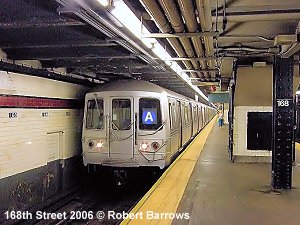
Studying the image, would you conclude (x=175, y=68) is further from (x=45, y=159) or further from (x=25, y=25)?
(x=25, y=25)

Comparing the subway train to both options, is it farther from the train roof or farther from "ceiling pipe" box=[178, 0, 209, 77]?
"ceiling pipe" box=[178, 0, 209, 77]

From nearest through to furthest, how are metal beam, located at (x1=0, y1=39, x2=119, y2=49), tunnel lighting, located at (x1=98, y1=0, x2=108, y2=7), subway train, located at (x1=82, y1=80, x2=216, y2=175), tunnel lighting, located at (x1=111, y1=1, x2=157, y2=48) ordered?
tunnel lighting, located at (x1=98, y1=0, x2=108, y2=7) < tunnel lighting, located at (x1=111, y1=1, x2=157, y2=48) < metal beam, located at (x1=0, y1=39, x2=119, y2=49) < subway train, located at (x1=82, y1=80, x2=216, y2=175)

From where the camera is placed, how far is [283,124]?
611cm

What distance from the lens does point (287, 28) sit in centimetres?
531

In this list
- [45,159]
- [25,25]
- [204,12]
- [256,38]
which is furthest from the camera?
[45,159]

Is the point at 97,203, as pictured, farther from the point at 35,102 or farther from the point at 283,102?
the point at 283,102

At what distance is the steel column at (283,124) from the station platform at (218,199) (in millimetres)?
268

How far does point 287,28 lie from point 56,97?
473 cm

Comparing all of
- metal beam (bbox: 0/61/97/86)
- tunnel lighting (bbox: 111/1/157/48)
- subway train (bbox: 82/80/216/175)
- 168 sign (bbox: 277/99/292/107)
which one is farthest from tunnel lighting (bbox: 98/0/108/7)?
subway train (bbox: 82/80/216/175)

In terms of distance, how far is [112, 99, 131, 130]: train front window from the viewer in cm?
803

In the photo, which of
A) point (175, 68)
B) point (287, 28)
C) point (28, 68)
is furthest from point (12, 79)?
point (287, 28)

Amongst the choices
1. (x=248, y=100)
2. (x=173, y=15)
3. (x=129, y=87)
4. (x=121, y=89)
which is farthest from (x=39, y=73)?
(x=248, y=100)

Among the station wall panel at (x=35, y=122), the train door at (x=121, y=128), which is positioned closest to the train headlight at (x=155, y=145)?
the train door at (x=121, y=128)

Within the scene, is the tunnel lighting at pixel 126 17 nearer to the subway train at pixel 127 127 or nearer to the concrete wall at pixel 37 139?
the concrete wall at pixel 37 139
